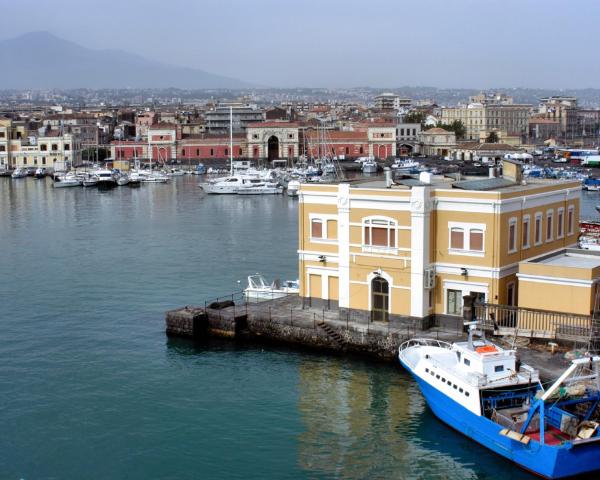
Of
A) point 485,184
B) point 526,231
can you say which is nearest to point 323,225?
point 485,184

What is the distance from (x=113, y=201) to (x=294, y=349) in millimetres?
30119

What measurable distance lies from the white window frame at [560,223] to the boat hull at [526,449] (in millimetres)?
5678

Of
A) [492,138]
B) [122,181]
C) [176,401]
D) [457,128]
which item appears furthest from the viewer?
[457,128]

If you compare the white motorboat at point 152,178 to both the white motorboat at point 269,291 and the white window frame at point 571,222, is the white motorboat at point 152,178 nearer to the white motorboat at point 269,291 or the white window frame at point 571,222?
the white motorboat at point 269,291

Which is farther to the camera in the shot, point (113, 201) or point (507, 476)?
point (113, 201)

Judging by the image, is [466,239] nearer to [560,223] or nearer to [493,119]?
[560,223]

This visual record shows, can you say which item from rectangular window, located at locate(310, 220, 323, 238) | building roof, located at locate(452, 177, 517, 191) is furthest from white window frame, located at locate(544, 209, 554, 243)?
rectangular window, located at locate(310, 220, 323, 238)

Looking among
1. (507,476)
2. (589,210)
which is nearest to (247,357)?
(507,476)

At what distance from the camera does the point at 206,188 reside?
46.5m

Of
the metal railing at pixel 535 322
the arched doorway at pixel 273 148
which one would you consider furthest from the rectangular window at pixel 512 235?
the arched doorway at pixel 273 148

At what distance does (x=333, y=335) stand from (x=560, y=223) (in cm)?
475

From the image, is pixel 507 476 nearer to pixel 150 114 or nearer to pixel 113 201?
pixel 113 201

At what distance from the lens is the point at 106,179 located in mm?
52656

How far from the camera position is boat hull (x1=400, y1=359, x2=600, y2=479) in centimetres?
945
